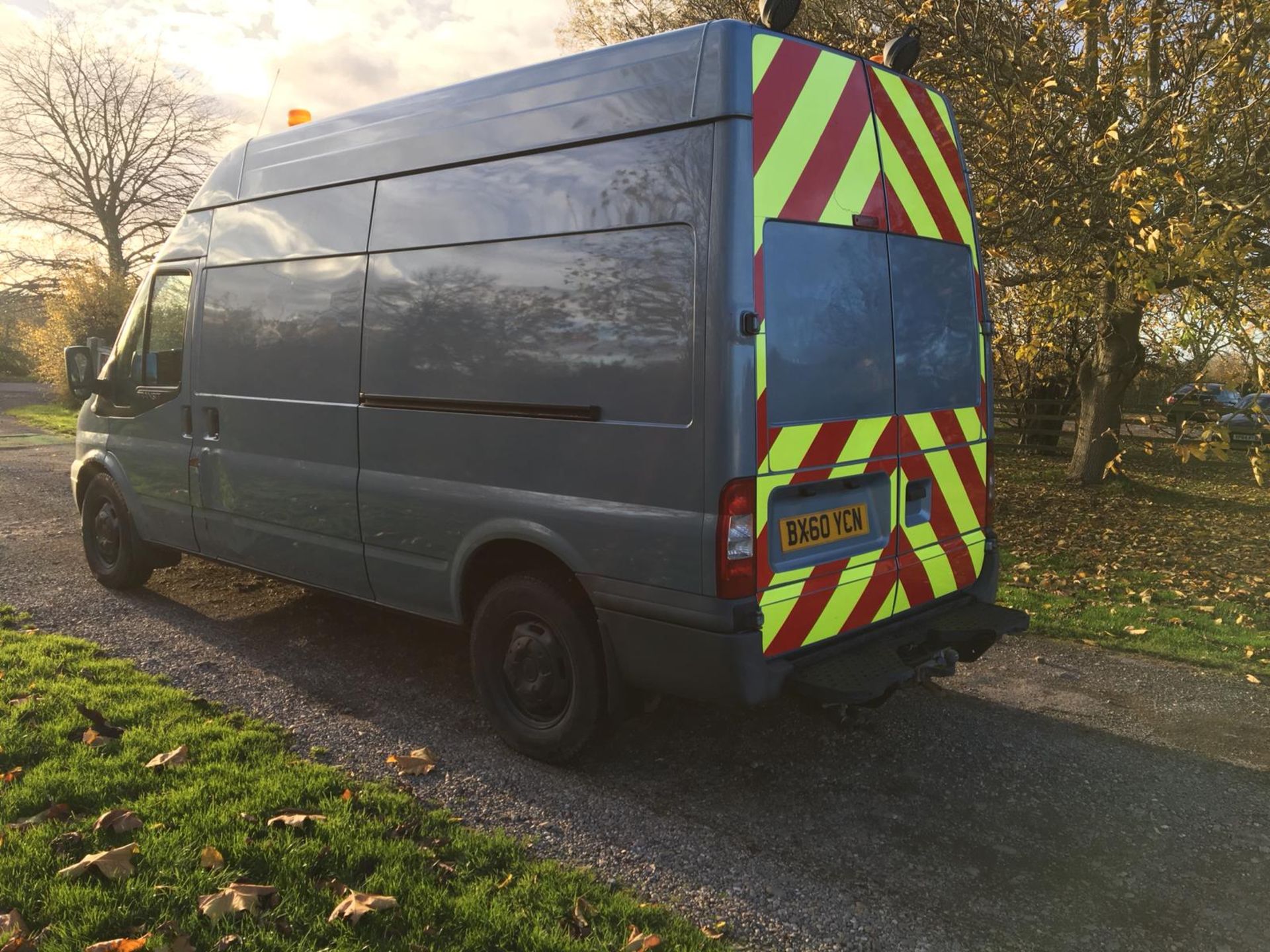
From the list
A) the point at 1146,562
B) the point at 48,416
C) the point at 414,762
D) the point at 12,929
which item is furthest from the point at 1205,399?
the point at 48,416

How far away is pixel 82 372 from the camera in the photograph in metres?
6.30

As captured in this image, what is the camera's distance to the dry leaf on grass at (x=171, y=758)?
11.9ft

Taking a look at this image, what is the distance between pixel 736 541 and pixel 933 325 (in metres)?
1.56

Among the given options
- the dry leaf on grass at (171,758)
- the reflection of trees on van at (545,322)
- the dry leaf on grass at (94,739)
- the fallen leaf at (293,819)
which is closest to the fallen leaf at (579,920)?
the fallen leaf at (293,819)

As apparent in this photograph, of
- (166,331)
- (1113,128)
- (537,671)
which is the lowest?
(537,671)

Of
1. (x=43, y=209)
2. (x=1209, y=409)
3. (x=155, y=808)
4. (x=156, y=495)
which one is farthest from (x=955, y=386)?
(x=43, y=209)

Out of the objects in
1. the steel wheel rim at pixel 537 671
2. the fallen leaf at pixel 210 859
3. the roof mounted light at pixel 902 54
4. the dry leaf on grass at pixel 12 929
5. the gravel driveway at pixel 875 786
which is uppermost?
the roof mounted light at pixel 902 54

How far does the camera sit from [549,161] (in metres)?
3.71

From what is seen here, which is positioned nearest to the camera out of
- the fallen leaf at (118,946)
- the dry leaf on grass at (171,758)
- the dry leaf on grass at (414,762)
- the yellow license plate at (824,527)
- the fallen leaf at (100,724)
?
the fallen leaf at (118,946)

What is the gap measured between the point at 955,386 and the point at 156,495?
4.79 metres

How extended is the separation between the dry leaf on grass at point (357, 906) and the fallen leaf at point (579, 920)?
0.53 meters

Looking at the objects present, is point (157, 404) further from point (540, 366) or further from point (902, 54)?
point (902, 54)

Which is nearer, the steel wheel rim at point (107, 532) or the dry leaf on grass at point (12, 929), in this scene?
the dry leaf on grass at point (12, 929)

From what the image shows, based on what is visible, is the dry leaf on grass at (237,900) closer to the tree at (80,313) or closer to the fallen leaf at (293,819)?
the fallen leaf at (293,819)
